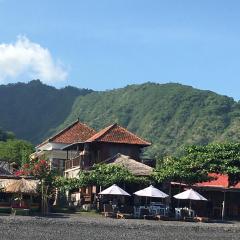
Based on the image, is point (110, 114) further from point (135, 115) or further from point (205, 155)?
point (205, 155)

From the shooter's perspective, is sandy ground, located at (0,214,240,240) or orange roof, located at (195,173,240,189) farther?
orange roof, located at (195,173,240,189)

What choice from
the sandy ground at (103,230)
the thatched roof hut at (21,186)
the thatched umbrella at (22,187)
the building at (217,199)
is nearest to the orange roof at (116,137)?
the building at (217,199)

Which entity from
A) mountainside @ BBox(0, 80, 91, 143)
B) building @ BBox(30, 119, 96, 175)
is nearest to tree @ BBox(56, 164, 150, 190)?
building @ BBox(30, 119, 96, 175)

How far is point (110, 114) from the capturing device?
137125mm

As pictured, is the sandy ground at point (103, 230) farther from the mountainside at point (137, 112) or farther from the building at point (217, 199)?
the mountainside at point (137, 112)

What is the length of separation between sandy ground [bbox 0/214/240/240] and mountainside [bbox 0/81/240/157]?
2899 inches

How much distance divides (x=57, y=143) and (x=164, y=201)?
21.1 meters

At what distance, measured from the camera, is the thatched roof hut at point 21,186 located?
35.0 m

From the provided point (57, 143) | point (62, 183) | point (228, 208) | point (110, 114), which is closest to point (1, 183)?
point (62, 183)

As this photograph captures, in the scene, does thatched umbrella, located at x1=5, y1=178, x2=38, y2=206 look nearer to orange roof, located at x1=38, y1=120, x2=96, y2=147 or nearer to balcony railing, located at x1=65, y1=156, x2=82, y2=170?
balcony railing, located at x1=65, y1=156, x2=82, y2=170

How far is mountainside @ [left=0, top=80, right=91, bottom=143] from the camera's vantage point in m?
159

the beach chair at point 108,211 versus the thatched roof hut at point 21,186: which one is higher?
the thatched roof hut at point 21,186

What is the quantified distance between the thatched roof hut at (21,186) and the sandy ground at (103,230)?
5.56 metres

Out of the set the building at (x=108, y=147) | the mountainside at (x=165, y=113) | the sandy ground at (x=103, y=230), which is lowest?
the sandy ground at (x=103, y=230)
